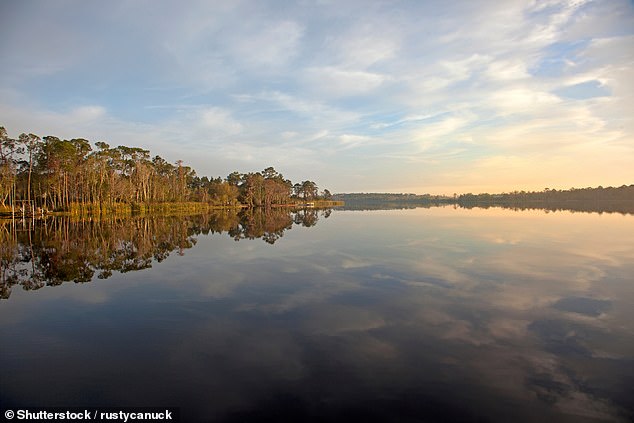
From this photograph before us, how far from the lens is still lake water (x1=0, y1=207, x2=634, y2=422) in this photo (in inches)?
217

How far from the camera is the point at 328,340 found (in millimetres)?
7926

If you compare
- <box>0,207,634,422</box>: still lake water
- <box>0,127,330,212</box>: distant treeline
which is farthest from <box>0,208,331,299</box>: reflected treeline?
<box>0,127,330,212</box>: distant treeline

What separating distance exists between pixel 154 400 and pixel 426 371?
4604 mm

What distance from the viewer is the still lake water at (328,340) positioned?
5520 mm

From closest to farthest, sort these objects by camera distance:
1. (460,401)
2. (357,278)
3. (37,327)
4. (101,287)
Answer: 1. (460,401)
2. (37,327)
3. (101,287)
4. (357,278)

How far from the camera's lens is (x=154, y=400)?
552 centimetres

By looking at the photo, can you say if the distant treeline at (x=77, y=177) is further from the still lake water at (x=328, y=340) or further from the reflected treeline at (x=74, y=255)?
the still lake water at (x=328, y=340)

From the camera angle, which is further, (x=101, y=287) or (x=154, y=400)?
(x=101, y=287)

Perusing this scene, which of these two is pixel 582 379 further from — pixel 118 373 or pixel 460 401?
pixel 118 373

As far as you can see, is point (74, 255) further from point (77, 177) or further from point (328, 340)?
point (77, 177)

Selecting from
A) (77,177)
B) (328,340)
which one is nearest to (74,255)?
(328,340)

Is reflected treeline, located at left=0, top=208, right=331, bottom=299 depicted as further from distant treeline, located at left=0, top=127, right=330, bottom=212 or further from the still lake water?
distant treeline, located at left=0, top=127, right=330, bottom=212

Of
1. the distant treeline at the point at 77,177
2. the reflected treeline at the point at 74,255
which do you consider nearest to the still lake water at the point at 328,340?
the reflected treeline at the point at 74,255

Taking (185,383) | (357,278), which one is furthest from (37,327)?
(357,278)
